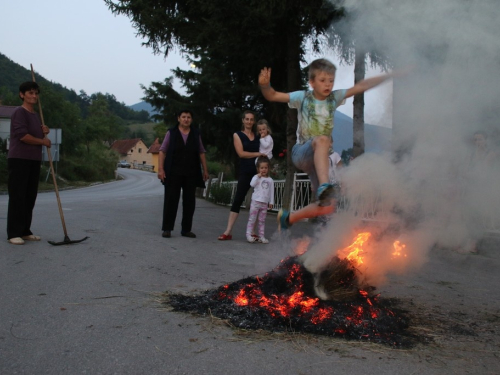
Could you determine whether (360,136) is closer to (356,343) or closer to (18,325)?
(356,343)

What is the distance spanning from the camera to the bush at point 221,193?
1883 centimetres

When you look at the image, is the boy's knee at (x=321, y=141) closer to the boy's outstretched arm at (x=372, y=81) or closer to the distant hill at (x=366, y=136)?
the distant hill at (x=366, y=136)

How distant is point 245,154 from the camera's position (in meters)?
7.82

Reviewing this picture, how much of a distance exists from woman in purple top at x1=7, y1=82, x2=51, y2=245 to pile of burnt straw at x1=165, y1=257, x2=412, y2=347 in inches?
137

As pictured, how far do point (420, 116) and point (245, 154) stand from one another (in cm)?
364

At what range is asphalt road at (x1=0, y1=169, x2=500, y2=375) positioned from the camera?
2.79 m

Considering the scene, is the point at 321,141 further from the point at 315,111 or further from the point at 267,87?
the point at 267,87

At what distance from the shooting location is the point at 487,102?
14.8 ft

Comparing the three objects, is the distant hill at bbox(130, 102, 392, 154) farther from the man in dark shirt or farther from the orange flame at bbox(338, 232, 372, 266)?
the man in dark shirt

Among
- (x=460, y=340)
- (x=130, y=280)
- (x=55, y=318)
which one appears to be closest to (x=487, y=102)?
(x=460, y=340)

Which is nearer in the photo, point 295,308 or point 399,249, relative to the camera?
Result: point 295,308

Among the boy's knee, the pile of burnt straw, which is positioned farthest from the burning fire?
the boy's knee

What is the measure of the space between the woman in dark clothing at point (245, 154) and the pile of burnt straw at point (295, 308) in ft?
→ 12.2

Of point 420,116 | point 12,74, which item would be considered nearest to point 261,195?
point 420,116
